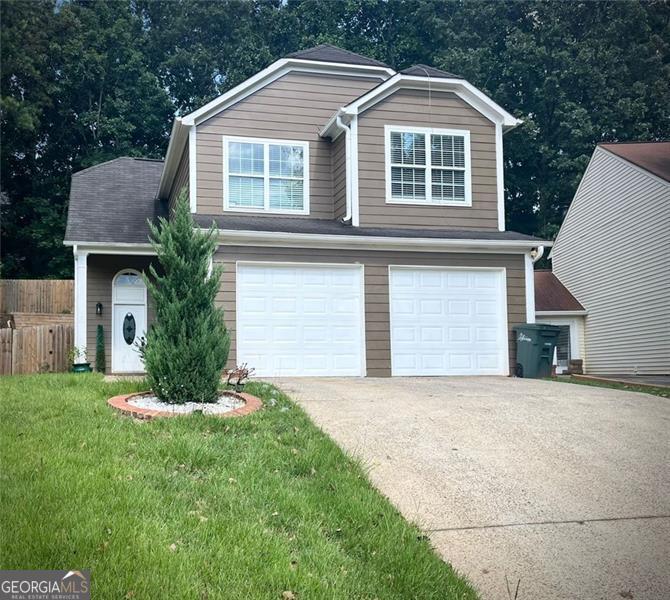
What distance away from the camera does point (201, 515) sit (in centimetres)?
466

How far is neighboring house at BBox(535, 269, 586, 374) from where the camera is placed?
22125 mm

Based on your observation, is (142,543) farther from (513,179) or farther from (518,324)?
(513,179)

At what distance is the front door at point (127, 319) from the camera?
15562mm

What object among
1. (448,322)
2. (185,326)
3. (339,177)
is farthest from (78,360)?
(448,322)

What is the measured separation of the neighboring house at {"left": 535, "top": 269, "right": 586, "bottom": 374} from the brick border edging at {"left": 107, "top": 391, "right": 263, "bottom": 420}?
1557 centimetres

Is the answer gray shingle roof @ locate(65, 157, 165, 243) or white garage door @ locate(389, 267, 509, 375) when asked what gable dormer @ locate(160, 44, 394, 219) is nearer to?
gray shingle roof @ locate(65, 157, 165, 243)

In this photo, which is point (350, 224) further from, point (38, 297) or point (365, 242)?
point (38, 297)

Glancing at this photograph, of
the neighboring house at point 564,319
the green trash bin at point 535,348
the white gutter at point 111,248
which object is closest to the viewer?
the green trash bin at point 535,348

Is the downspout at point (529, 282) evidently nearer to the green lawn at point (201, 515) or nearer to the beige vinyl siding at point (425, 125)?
the beige vinyl siding at point (425, 125)

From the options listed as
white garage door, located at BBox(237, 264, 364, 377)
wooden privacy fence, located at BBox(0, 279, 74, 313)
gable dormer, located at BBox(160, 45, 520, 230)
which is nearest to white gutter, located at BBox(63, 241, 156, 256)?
gable dormer, located at BBox(160, 45, 520, 230)

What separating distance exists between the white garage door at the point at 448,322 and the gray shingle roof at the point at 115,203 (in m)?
5.52

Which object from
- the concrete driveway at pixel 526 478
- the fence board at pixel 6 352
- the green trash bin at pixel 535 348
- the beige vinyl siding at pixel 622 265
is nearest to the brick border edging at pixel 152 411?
the concrete driveway at pixel 526 478

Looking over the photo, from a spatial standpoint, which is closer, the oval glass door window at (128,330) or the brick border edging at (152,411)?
the brick border edging at (152,411)

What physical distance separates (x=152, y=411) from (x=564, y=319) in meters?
17.8
